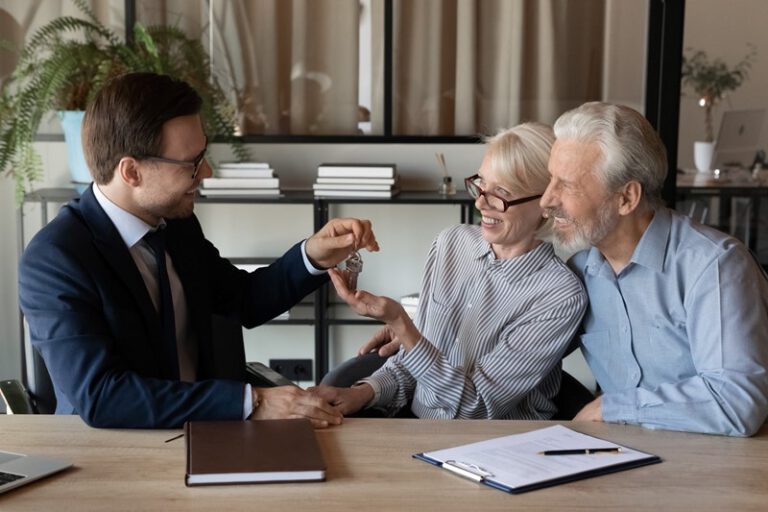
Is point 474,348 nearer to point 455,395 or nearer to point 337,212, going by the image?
point 455,395

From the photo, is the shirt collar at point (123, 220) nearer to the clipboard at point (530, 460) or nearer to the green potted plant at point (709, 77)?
the clipboard at point (530, 460)

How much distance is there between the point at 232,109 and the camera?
184 inches

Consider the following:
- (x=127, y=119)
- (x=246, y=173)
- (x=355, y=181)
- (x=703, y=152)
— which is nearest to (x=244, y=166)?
(x=246, y=173)

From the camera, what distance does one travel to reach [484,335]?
2.54m

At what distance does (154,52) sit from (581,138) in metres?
2.36

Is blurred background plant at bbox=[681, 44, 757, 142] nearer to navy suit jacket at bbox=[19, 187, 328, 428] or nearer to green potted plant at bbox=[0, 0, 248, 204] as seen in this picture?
green potted plant at bbox=[0, 0, 248, 204]

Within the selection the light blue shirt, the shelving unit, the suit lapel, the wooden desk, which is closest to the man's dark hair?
the suit lapel

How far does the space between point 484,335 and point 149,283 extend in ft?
2.64

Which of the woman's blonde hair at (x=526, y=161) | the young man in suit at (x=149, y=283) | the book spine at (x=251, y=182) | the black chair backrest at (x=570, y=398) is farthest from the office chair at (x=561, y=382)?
the book spine at (x=251, y=182)

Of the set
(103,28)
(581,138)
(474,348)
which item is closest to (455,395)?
(474,348)

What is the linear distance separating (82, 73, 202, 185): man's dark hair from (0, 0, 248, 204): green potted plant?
1.80 metres

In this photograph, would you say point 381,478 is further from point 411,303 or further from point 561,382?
point 411,303

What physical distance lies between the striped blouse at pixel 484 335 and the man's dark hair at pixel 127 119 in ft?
2.46

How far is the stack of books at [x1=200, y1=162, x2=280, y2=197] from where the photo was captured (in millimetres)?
4395
